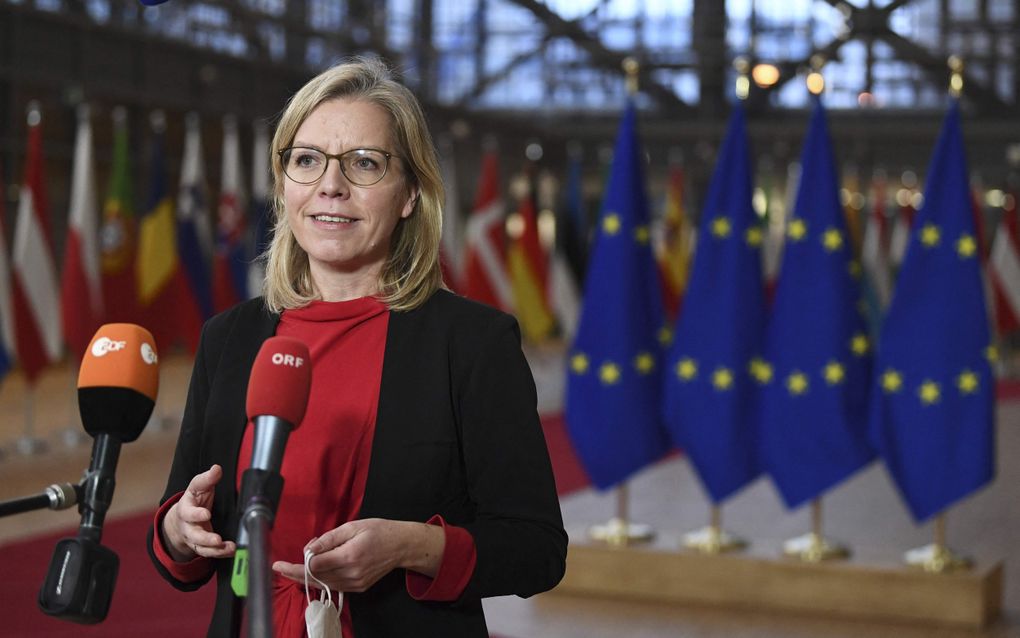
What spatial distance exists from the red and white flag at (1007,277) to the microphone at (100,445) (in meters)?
15.9

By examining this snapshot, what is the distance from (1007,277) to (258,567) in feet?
54.5

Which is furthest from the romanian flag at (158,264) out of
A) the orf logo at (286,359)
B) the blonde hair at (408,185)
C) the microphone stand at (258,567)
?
the microphone stand at (258,567)

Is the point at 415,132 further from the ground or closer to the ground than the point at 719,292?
further from the ground

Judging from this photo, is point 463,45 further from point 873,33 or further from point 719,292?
point 719,292

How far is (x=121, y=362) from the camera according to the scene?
5.41 feet

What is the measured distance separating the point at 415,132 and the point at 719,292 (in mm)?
4869

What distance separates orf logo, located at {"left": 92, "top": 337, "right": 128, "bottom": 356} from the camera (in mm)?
1664

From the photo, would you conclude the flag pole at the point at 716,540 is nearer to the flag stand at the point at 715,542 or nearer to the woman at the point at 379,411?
the flag stand at the point at 715,542

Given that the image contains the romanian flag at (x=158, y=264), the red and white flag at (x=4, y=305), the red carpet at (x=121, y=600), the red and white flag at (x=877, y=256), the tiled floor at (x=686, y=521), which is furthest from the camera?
the red and white flag at (x=877, y=256)

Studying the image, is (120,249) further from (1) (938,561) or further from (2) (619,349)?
(1) (938,561)

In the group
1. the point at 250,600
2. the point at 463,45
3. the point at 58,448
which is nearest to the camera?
the point at 250,600

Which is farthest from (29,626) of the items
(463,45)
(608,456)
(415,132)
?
(463,45)

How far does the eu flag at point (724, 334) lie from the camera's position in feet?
21.9

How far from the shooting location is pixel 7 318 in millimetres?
9859
